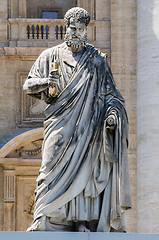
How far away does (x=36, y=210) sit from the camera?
9398 mm

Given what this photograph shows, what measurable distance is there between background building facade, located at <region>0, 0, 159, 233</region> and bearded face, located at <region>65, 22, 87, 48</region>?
447 inches

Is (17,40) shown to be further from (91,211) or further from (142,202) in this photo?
(91,211)

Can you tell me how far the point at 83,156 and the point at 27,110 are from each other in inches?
491

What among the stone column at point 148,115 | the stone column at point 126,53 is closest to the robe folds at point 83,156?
the stone column at point 148,115

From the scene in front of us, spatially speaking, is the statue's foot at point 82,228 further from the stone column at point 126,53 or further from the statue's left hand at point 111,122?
the stone column at point 126,53

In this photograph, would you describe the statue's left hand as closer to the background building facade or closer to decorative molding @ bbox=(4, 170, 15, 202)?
the background building facade

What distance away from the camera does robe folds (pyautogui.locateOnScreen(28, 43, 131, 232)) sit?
370 inches

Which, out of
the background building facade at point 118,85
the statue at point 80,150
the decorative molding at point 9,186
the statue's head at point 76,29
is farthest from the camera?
the decorative molding at point 9,186

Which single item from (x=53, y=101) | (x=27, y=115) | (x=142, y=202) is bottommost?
(x=142, y=202)

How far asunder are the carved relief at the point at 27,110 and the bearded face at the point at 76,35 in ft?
39.1

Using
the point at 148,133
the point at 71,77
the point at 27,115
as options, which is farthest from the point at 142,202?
the point at 71,77

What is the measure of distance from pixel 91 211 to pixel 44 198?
0.40 m

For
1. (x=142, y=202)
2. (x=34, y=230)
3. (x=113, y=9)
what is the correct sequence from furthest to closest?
(x=113, y=9)
(x=142, y=202)
(x=34, y=230)

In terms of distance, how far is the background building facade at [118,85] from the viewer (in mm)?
21406
